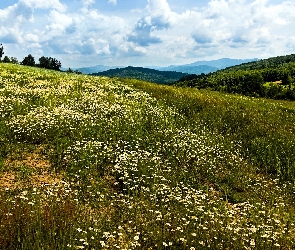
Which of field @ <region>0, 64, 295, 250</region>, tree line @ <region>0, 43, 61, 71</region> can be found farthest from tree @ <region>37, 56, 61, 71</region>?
field @ <region>0, 64, 295, 250</region>

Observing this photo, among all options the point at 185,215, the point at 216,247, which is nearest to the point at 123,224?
the point at 185,215

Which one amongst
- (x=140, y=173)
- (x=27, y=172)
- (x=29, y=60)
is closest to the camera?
(x=27, y=172)

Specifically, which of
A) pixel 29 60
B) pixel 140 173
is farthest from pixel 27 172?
pixel 29 60

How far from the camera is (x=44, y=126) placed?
15828 mm

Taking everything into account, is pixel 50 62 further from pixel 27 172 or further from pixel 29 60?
pixel 27 172

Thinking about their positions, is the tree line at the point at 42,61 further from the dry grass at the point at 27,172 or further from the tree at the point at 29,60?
the dry grass at the point at 27,172

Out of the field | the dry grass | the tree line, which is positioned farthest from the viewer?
the tree line

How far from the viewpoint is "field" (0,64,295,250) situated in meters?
7.41

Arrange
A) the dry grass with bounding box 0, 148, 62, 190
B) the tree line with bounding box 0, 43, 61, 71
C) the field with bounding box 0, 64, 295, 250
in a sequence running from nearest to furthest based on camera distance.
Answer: the field with bounding box 0, 64, 295, 250, the dry grass with bounding box 0, 148, 62, 190, the tree line with bounding box 0, 43, 61, 71

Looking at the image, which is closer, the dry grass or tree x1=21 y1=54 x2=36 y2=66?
the dry grass

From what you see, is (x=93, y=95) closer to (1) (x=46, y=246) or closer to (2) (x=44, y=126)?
(2) (x=44, y=126)

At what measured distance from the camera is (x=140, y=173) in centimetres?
1170

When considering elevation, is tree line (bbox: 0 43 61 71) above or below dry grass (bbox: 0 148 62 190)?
above

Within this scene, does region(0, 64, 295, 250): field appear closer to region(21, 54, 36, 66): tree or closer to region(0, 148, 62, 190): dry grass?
region(0, 148, 62, 190): dry grass
